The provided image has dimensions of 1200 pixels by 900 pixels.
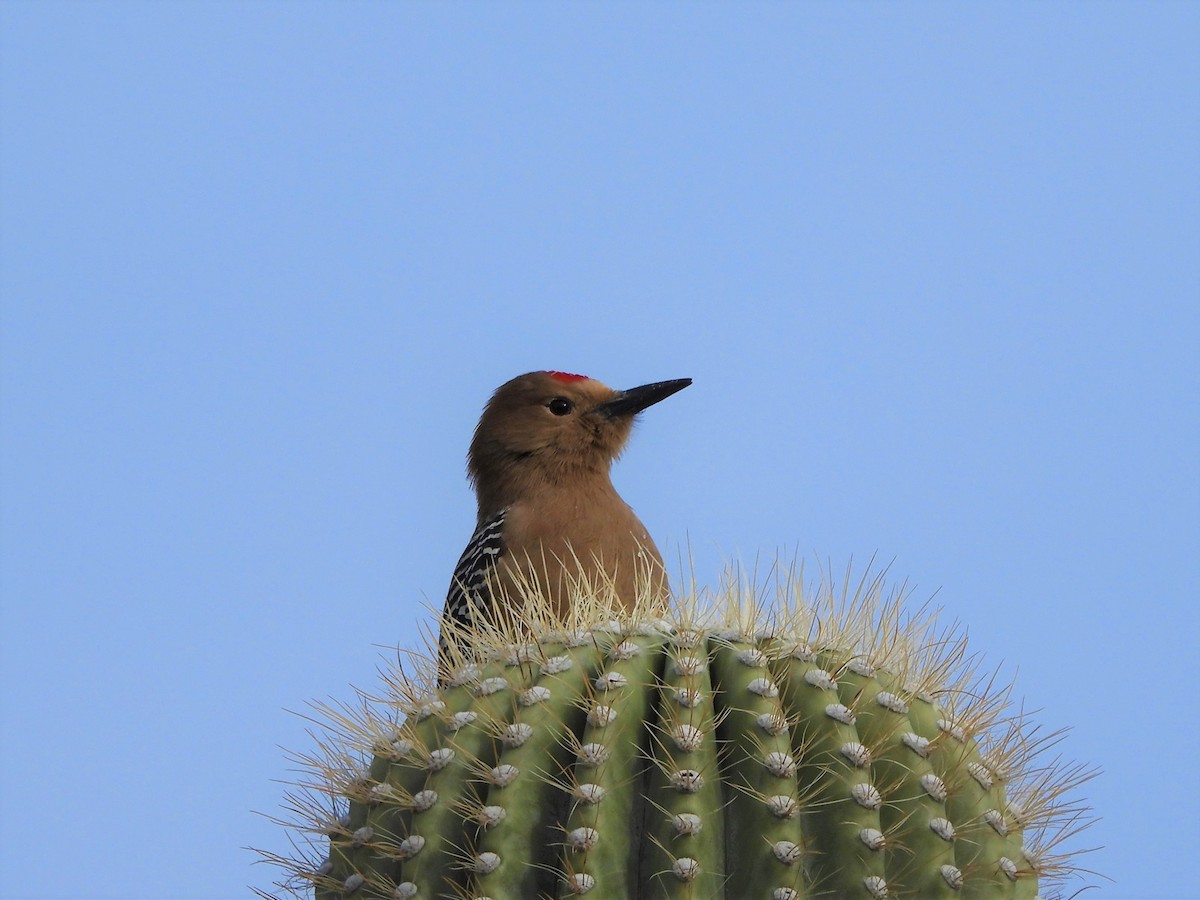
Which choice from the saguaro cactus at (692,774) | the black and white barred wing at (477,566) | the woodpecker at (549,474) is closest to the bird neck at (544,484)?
the woodpecker at (549,474)

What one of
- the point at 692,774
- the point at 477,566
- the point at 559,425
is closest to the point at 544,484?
the point at 559,425

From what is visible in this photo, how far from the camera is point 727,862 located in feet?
9.33

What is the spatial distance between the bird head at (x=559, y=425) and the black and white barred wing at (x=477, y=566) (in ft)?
0.87

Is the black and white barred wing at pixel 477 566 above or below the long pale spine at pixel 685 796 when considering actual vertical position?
above

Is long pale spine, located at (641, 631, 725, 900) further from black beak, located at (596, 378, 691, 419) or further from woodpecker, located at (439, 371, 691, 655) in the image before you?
black beak, located at (596, 378, 691, 419)

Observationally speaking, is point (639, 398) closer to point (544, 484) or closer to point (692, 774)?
point (544, 484)

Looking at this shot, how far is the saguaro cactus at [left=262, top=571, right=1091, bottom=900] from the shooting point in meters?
2.83

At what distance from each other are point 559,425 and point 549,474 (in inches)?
8.8

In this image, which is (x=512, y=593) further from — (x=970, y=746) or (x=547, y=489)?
(x=970, y=746)

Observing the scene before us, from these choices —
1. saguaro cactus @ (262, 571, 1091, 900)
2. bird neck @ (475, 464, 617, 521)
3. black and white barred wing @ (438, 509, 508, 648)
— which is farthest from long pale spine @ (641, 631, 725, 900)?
bird neck @ (475, 464, 617, 521)

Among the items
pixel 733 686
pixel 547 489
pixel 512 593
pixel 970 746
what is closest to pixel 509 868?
pixel 733 686

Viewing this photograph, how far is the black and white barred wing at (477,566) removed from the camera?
544cm

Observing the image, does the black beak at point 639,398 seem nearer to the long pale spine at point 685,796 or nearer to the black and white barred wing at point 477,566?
the black and white barred wing at point 477,566

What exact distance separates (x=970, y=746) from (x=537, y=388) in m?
3.20
